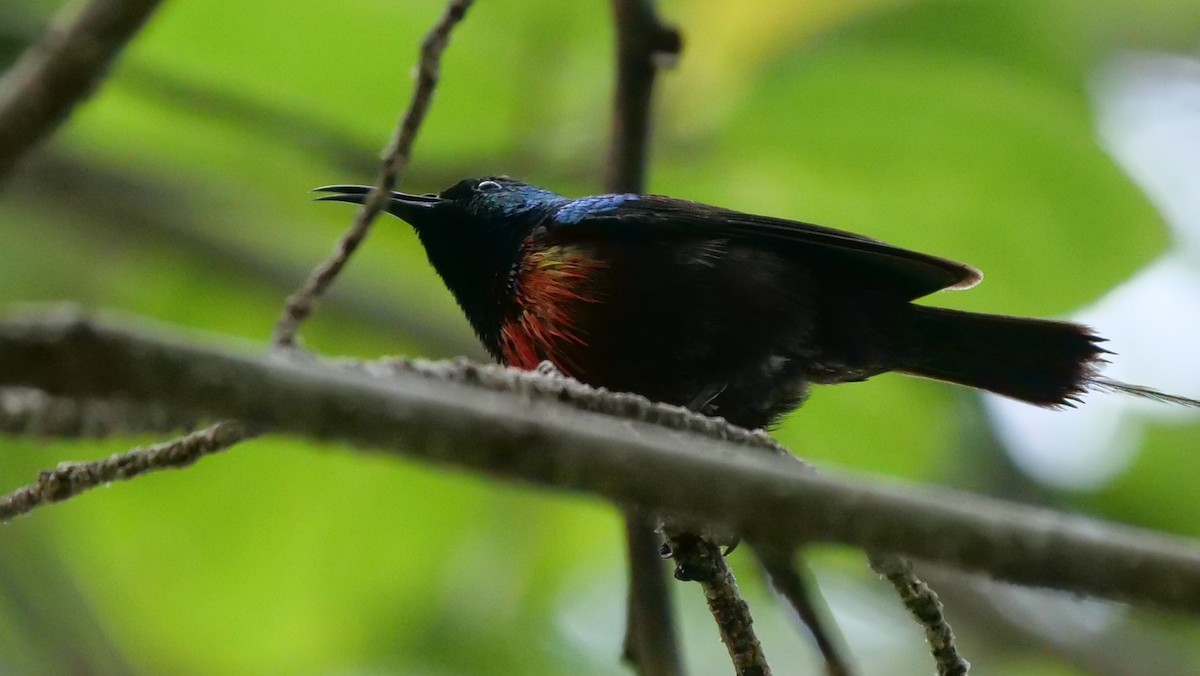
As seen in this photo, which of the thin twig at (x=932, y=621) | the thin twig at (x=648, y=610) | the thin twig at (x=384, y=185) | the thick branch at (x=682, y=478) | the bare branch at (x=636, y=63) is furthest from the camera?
the bare branch at (x=636, y=63)

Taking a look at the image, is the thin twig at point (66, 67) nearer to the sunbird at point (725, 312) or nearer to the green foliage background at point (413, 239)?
the sunbird at point (725, 312)

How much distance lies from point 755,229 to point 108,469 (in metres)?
2.14

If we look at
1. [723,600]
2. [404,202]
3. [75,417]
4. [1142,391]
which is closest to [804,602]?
[723,600]

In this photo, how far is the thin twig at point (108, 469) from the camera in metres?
1.73

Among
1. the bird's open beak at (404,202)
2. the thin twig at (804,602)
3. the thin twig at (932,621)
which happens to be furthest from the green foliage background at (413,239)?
the thin twig at (932,621)

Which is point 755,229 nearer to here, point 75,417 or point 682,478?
point 682,478

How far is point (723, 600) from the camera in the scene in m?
2.19

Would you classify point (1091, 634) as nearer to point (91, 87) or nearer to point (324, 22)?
point (324, 22)

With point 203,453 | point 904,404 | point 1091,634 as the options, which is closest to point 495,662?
point 904,404

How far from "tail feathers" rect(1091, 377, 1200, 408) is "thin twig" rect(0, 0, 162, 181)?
2232 mm

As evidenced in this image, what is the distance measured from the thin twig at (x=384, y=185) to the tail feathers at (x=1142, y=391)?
69.9 inches

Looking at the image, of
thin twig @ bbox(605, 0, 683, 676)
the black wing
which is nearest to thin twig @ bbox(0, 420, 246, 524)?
thin twig @ bbox(605, 0, 683, 676)

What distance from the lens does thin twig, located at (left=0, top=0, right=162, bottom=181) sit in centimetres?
144

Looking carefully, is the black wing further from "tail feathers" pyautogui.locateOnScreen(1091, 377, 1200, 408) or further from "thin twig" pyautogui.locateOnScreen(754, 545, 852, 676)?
"thin twig" pyautogui.locateOnScreen(754, 545, 852, 676)
